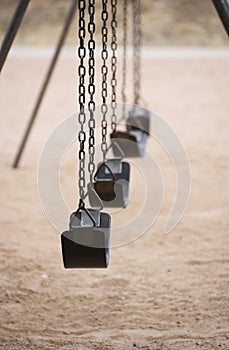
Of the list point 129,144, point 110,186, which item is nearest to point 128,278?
point 129,144

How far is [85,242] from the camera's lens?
256 cm

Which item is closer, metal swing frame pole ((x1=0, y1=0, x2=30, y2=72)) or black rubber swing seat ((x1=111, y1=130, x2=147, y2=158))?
metal swing frame pole ((x1=0, y1=0, x2=30, y2=72))

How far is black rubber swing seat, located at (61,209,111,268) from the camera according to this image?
2.56 meters

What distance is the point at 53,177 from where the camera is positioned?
559 centimetres

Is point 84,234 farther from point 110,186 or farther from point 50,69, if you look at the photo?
point 50,69

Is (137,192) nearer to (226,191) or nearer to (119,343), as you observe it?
(226,191)

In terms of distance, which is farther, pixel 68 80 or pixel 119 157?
pixel 68 80

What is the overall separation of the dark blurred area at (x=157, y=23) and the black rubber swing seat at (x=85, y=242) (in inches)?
386

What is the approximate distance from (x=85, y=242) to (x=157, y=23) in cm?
1092

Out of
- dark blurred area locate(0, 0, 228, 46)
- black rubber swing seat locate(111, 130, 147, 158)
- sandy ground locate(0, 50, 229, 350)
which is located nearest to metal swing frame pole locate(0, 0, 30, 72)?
black rubber swing seat locate(111, 130, 147, 158)

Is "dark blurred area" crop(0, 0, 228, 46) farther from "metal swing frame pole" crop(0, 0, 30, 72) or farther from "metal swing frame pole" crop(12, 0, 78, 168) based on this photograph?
"metal swing frame pole" crop(0, 0, 30, 72)

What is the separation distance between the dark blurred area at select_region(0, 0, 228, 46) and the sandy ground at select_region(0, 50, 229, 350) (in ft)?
19.3

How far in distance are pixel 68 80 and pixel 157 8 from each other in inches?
189

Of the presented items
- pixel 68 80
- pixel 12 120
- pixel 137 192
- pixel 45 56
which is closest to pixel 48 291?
pixel 137 192
